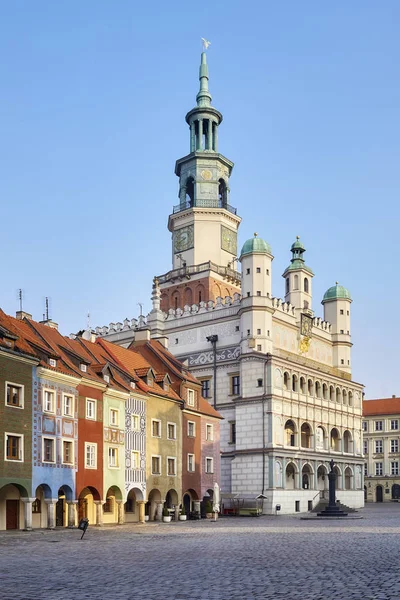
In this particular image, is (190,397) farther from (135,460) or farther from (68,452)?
(68,452)

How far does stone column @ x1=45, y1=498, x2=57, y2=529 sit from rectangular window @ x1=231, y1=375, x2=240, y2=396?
36.8 meters

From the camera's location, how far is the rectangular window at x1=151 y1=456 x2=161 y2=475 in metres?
58.0

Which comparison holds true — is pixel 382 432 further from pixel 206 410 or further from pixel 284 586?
pixel 284 586

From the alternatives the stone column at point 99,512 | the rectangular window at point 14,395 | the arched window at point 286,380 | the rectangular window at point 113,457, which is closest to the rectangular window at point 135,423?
the rectangular window at point 113,457

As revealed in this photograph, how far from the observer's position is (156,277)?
3770 inches

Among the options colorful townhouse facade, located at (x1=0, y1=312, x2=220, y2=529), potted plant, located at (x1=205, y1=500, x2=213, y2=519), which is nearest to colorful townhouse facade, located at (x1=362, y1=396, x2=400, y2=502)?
colorful townhouse facade, located at (x1=0, y1=312, x2=220, y2=529)

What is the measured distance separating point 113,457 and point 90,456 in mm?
3096

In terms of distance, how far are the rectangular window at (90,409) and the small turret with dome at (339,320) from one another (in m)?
48.9

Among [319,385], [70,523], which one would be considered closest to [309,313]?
[319,385]

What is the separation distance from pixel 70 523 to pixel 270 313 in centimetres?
3823

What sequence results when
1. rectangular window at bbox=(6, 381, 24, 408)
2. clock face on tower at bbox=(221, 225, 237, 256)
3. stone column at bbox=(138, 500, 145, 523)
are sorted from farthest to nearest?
clock face on tower at bbox=(221, 225, 237, 256)
stone column at bbox=(138, 500, 145, 523)
rectangular window at bbox=(6, 381, 24, 408)

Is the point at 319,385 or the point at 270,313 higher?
the point at 270,313

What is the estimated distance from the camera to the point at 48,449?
151 ft

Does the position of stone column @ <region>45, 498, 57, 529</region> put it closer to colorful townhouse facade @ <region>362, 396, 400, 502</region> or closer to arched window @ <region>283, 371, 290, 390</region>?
arched window @ <region>283, 371, 290, 390</region>
